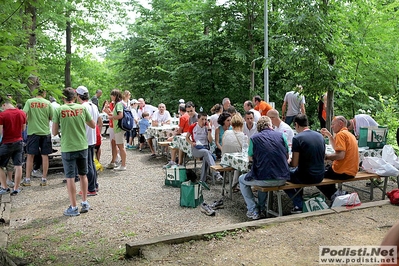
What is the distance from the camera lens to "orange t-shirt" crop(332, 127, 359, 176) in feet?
20.0

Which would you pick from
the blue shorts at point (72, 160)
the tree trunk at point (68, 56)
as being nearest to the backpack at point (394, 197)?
the blue shorts at point (72, 160)

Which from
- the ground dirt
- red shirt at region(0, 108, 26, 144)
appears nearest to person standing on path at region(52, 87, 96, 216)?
the ground dirt

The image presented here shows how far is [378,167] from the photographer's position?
6.45 m

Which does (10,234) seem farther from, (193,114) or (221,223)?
(193,114)

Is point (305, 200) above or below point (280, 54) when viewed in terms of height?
below

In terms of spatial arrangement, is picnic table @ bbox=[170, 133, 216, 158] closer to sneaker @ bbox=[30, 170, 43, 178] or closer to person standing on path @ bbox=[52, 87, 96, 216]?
person standing on path @ bbox=[52, 87, 96, 216]

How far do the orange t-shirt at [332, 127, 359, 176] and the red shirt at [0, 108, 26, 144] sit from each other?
583cm

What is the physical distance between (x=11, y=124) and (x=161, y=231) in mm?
3932

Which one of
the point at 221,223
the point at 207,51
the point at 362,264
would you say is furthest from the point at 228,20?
the point at 362,264

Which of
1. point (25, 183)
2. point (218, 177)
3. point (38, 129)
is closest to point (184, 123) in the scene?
point (218, 177)

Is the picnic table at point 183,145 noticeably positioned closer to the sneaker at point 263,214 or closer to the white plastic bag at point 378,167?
the sneaker at point 263,214

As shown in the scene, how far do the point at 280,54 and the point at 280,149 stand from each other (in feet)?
13.9

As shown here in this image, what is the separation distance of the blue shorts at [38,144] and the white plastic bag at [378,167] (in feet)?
20.5

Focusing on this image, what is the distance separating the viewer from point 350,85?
8.40 meters
